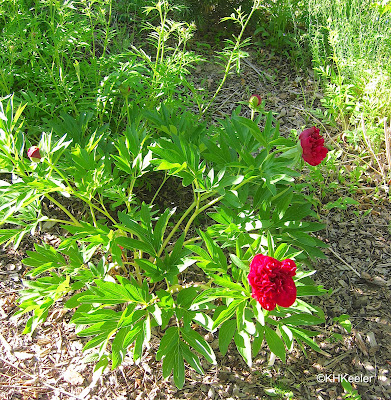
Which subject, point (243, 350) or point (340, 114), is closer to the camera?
point (243, 350)

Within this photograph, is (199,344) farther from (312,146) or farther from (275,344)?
(312,146)

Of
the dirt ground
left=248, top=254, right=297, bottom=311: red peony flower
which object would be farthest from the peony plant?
the dirt ground

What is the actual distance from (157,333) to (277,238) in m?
0.74

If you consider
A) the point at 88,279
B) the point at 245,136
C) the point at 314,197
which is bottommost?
the point at 314,197

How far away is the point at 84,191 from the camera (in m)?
1.64

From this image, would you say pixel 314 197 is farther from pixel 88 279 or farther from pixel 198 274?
pixel 88 279

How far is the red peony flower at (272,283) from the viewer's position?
1.26m

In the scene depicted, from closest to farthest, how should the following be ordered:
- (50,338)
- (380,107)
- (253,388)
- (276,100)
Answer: (253,388) → (50,338) → (380,107) → (276,100)

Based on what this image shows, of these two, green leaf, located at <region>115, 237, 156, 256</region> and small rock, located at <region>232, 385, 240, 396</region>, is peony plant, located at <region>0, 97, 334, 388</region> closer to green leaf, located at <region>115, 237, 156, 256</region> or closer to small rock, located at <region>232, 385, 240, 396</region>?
green leaf, located at <region>115, 237, 156, 256</region>

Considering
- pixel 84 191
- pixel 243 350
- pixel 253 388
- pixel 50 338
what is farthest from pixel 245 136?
pixel 50 338

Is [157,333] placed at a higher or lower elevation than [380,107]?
lower

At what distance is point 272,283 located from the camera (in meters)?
1.25

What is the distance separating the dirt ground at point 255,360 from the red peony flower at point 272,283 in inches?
27.6

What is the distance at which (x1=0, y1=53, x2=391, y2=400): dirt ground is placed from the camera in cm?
175
